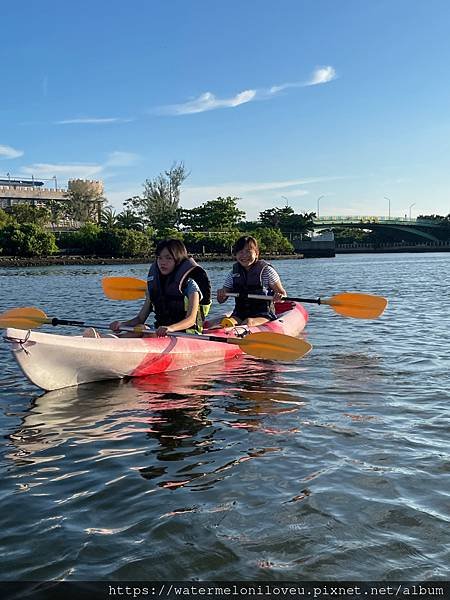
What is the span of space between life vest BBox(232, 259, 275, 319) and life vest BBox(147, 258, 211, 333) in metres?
1.59

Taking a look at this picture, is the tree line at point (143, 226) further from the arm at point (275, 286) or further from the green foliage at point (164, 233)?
the arm at point (275, 286)

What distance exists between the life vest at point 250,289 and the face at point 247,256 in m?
0.07

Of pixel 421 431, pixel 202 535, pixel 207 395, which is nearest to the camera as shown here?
pixel 202 535

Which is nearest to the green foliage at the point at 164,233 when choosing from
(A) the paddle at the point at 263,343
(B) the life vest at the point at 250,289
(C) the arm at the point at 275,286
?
(B) the life vest at the point at 250,289

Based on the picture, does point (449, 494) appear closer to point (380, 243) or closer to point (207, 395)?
point (207, 395)

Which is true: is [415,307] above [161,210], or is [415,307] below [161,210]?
below

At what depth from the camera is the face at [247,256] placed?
9047 mm

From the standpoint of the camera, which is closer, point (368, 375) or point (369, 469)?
point (369, 469)

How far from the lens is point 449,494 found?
3902 millimetres

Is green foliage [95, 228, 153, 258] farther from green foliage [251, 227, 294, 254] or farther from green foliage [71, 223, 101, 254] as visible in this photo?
green foliage [251, 227, 294, 254]

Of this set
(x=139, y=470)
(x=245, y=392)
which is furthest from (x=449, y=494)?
(x=245, y=392)

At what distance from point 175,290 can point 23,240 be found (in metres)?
56.9

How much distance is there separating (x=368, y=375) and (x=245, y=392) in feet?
6.05

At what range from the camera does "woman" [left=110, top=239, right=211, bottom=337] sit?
7.45 metres
